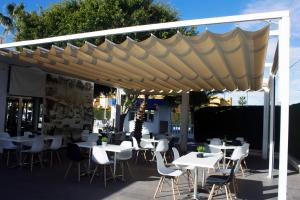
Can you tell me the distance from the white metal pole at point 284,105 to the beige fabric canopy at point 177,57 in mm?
482

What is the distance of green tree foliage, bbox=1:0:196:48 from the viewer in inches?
528

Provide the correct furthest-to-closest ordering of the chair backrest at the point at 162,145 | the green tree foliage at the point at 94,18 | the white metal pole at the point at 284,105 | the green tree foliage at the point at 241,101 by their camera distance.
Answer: the green tree foliage at the point at 241,101, the green tree foliage at the point at 94,18, the chair backrest at the point at 162,145, the white metal pole at the point at 284,105

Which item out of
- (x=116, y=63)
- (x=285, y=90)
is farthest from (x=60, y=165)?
(x=285, y=90)

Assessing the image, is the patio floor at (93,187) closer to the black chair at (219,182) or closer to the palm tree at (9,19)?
the black chair at (219,182)

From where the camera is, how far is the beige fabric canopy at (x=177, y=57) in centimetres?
603

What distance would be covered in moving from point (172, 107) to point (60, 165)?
53.0ft

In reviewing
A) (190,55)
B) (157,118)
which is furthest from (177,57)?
(157,118)

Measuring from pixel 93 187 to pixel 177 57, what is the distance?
10.5 ft

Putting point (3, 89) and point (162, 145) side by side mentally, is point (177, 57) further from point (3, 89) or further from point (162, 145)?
point (3, 89)

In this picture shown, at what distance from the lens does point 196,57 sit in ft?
24.3

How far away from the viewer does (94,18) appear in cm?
1340

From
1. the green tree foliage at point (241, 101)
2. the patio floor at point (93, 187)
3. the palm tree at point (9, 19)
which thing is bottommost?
the patio floor at point (93, 187)

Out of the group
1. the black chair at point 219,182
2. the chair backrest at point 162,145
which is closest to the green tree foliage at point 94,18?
the chair backrest at point 162,145

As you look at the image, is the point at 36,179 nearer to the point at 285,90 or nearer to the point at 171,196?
the point at 171,196
